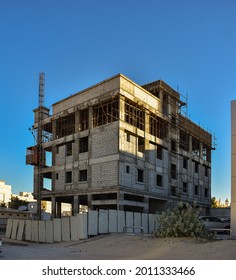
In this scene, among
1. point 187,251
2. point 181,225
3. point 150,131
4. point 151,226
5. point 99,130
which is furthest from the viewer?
point 150,131

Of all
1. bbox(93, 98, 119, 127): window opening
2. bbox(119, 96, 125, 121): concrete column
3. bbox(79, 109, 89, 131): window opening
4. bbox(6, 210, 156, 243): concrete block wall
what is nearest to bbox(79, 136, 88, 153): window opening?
bbox(79, 109, 89, 131): window opening

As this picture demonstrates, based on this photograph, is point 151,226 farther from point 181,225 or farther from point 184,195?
point 184,195

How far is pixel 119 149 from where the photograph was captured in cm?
4178

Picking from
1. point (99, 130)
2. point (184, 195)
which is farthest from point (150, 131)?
point (184, 195)

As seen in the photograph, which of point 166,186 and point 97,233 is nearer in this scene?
point 97,233

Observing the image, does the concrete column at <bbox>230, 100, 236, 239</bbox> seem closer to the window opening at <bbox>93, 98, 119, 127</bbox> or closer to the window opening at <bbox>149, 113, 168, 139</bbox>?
the window opening at <bbox>93, 98, 119, 127</bbox>

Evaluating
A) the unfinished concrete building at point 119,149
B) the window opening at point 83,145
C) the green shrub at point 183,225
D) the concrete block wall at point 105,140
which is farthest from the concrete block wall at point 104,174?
the green shrub at point 183,225

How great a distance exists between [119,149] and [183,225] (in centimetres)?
1953

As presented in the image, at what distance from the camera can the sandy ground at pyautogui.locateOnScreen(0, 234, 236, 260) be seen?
17.0 meters

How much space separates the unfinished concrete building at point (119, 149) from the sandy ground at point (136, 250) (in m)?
17.5

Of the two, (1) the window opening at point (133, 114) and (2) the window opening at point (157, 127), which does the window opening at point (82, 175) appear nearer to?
(1) the window opening at point (133, 114)

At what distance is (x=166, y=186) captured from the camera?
5044 cm

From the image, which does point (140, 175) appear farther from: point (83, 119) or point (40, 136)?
point (40, 136)

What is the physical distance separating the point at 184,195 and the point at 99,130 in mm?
17716
